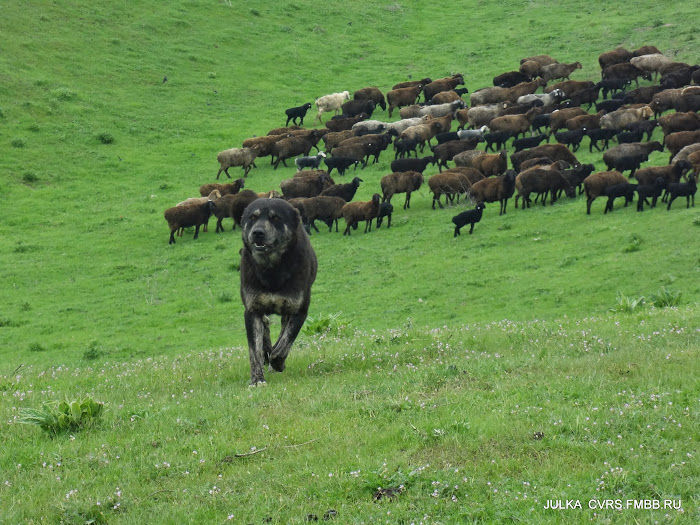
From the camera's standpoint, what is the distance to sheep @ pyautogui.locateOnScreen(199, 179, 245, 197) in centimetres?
3646

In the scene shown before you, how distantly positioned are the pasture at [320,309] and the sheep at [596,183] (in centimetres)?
83

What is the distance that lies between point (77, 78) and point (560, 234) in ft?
116

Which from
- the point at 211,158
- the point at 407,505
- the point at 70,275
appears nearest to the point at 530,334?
the point at 407,505

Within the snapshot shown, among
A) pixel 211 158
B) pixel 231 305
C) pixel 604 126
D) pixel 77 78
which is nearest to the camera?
pixel 231 305

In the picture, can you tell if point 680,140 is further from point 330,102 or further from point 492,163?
point 330,102

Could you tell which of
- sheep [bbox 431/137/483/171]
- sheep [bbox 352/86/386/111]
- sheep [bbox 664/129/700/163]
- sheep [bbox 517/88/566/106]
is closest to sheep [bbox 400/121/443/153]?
sheep [bbox 431/137/483/171]

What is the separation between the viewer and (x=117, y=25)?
59.4m

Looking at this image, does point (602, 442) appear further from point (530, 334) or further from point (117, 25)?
point (117, 25)

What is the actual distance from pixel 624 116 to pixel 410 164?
10.2 meters

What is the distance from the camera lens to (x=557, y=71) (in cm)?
5056

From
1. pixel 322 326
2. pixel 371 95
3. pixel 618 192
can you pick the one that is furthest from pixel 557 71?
pixel 322 326

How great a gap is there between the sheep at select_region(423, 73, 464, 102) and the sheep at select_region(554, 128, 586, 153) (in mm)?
14710

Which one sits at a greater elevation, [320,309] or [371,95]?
[371,95]

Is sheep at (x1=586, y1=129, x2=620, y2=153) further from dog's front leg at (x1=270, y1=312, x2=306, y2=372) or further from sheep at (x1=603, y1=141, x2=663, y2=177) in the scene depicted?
dog's front leg at (x1=270, y1=312, x2=306, y2=372)
